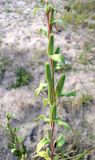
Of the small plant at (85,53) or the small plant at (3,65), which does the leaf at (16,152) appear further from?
the small plant at (85,53)

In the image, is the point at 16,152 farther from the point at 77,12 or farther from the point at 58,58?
the point at 77,12

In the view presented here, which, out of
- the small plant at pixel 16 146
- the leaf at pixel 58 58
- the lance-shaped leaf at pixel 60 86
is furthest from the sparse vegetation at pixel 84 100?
the leaf at pixel 58 58

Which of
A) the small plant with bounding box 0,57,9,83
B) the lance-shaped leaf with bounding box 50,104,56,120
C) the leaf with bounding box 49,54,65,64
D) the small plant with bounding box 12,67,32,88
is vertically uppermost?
the leaf with bounding box 49,54,65,64

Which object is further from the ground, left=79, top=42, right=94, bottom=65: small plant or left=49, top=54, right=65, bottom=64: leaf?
left=49, top=54, right=65, bottom=64: leaf

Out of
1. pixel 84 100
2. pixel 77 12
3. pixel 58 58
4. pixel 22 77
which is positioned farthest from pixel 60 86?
pixel 77 12

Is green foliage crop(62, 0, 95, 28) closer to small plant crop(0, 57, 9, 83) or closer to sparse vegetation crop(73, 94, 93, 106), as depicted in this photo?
small plant crop(0, 57, 9, 83)

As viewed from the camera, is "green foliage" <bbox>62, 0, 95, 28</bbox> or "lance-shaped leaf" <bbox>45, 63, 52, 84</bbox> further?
"green foliage" <bbox>62, 0, 95, 28</bbox>

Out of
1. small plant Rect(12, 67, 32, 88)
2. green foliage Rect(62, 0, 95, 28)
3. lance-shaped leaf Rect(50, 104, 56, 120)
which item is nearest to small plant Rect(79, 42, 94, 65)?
green foliage Rect(62, 0, 95, 28)

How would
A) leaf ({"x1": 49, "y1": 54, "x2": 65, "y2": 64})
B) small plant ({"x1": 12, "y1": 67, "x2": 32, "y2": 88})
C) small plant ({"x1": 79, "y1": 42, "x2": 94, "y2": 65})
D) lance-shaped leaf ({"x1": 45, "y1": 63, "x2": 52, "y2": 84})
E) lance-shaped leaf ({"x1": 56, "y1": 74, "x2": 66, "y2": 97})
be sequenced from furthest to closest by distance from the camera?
small plant ({"x1": 79, "y1": 42, "x2": 94, "y2": 65}), small plant ({"x1": 12, "y1": 67, "x2": 32, "y2": 88}), lance-shaped leaf ({"x1": 56, "y1": 74, "x2": 66, "y2": 97}), lance-shaped leaf ({"x1": 45, "y1": 63, "x2": 52, "y2": 84}), leaf ({"x1": 49, "y1": 54, "x2": 65, "y2": 64})
